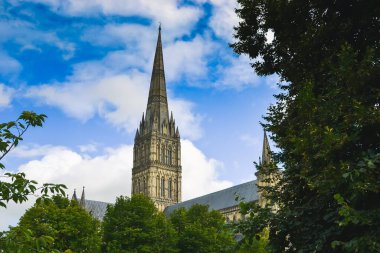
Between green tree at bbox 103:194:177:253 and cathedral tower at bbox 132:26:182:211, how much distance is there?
63773mm

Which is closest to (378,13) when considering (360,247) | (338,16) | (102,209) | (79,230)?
(338,16)

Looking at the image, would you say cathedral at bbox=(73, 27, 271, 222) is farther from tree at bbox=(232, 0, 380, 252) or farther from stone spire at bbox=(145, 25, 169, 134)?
tree at bbox=(232, 0, 380, 252)

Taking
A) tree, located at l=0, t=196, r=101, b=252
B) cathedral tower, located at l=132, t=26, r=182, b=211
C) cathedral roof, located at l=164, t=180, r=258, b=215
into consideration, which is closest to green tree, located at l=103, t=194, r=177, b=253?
tree, located at l=0, t=196, r=101, b=252

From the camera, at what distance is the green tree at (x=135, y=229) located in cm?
4075

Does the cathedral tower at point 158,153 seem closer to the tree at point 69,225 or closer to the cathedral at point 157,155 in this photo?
the cathedral at point 157,155

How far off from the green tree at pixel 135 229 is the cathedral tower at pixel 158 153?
63.8m

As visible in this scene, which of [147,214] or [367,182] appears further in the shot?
[147,214]

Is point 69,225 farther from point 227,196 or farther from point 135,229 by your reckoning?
point 227,196

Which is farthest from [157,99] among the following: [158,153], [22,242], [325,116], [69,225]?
[22,242]

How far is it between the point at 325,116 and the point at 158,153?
10326 centimetres

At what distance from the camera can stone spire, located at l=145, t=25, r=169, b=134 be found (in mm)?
114188

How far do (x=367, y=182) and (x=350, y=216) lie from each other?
28.0 inches

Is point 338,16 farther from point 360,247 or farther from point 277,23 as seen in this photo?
point 360,247

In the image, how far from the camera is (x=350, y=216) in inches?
324
